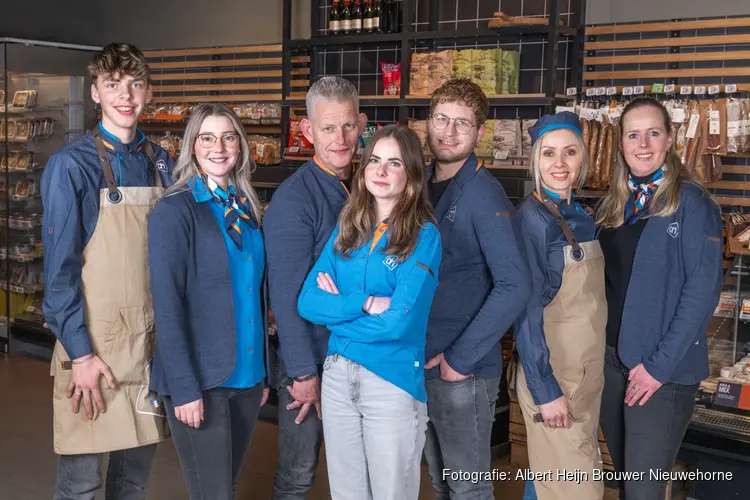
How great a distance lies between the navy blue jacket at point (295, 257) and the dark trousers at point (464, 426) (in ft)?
1.44

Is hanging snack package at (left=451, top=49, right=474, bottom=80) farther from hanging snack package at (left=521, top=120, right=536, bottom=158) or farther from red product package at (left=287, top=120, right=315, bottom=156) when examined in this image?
red product package at (left=287, top=120, right=315, bottom=156)

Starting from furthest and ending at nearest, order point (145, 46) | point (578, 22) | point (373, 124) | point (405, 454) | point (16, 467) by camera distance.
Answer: point (145, 46), point (373, 124), point (578, 22), point (16, 467), point (405, 454)

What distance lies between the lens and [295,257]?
2.84 meters

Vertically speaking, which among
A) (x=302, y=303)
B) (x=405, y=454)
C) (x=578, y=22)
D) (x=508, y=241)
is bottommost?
(x=405, y=454)

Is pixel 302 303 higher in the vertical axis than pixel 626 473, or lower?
higher

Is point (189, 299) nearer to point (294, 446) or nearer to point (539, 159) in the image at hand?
point (294, 446)

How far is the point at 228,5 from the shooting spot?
7934 mm

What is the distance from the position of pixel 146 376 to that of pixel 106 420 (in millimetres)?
199

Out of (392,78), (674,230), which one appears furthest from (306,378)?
(392,78)

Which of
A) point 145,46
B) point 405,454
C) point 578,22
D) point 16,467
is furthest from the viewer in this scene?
point 145,46

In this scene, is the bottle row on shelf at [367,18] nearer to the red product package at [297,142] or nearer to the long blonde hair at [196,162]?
the red product package at [297,142]

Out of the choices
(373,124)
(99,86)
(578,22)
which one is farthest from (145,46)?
(99,86)

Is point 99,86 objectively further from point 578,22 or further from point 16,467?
point 578,22

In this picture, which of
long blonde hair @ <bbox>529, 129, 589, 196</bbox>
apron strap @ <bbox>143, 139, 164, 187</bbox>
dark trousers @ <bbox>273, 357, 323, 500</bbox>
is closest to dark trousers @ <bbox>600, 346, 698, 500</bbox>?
long blonde hair @ <bbox>529, 129, 589, 196</bbox>
